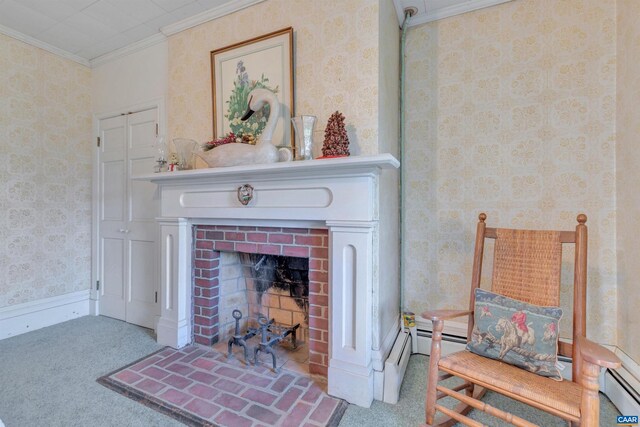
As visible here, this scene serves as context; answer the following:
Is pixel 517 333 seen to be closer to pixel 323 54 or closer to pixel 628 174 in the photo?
pixel 628 174

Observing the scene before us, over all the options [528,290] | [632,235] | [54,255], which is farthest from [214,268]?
[632,235]

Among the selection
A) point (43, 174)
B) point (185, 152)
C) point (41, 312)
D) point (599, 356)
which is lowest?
point (41, 312)

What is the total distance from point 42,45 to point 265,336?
337 cm

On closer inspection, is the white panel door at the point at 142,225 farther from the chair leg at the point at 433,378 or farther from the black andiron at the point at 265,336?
the chair leg at the point at 433,378

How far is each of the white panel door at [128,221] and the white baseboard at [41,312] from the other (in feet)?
0.68

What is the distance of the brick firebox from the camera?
1862 mm

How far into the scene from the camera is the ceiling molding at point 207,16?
217cm

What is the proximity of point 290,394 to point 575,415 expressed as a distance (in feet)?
4.34

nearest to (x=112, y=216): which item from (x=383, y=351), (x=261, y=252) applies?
(x=261, y=252)

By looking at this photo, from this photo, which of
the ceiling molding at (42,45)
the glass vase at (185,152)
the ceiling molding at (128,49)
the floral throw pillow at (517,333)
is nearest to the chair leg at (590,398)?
the floral throw pillow at (517,333)

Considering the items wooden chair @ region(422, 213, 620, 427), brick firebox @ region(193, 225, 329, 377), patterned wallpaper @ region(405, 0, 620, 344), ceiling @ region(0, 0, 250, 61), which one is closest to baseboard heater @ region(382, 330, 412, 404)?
wooden chair @ region(422, 213, 620, 427)

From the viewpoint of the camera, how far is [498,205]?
6.86 ft

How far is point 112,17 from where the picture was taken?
2.42m

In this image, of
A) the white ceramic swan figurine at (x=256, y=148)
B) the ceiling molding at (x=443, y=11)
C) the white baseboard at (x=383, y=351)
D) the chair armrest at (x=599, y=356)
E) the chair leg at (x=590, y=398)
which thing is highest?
the ceiling molding at (x=443, y=11)
